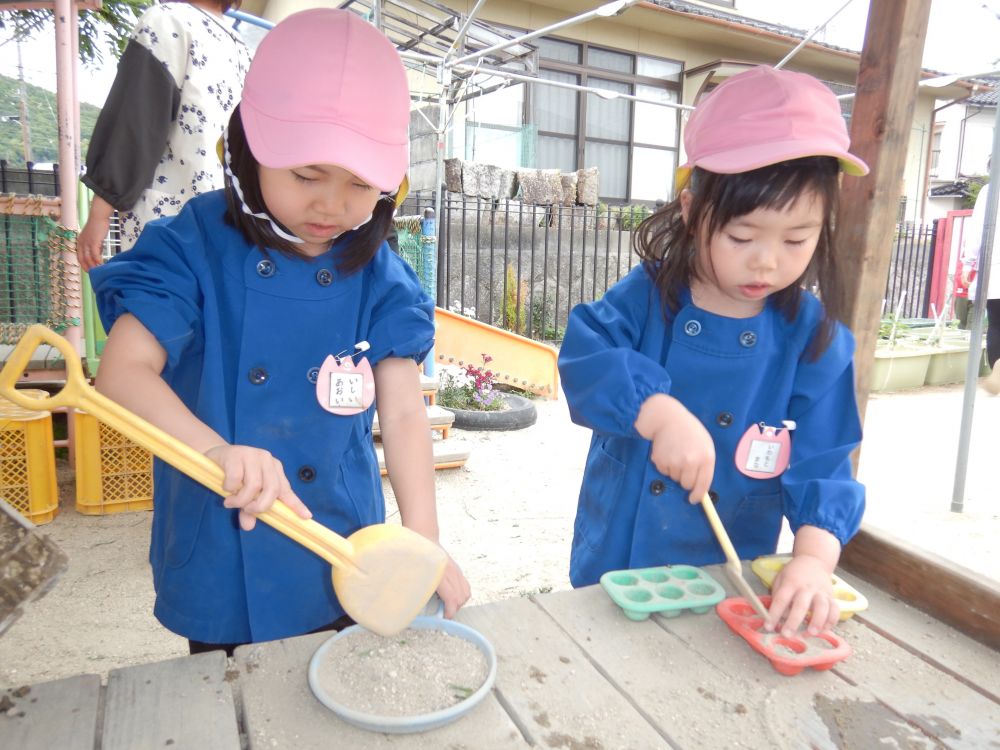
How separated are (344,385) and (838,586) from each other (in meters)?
0.79

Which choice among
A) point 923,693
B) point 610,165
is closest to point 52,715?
point 923,693

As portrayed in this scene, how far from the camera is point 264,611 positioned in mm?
1179

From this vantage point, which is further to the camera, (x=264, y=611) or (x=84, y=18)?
(x=84, y=18)

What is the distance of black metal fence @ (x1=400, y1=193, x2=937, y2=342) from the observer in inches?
278

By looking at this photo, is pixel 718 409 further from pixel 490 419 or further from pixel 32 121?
pixel 32 121

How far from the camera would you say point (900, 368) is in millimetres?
6535

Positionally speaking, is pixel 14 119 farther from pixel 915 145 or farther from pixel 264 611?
pixel 915 145

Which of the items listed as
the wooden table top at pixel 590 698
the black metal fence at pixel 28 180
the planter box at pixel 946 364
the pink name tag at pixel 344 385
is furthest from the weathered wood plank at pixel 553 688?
the planter box at pixel 946 364

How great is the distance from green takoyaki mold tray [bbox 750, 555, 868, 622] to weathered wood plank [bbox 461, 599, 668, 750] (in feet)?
0.97

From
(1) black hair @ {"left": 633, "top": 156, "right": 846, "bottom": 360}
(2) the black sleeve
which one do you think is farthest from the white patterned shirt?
(1) black hair @ {"left": 633, "top": 156, "right": 846, "bottom": 360}

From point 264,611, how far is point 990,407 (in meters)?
6.38

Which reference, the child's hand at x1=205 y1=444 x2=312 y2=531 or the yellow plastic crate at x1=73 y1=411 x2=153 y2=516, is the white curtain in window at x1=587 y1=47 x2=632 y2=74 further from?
the child's hand at x1=205 y1=444 x2=312 y2=531

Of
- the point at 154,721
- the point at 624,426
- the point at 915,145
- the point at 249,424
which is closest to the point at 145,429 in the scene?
the point at 154,721

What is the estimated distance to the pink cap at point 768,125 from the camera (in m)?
1.09
